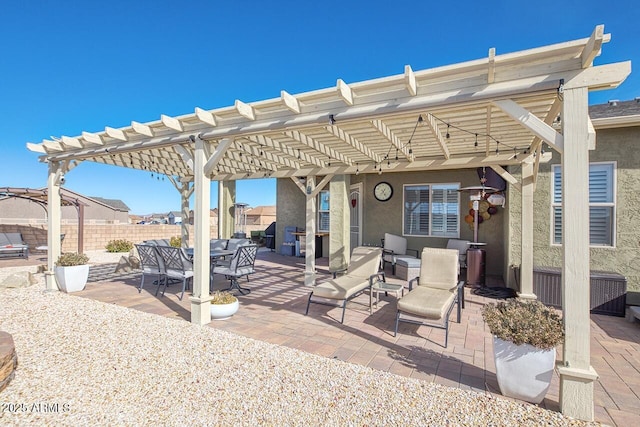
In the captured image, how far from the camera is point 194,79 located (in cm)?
1219

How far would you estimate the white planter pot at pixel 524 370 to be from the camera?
8.29 ft

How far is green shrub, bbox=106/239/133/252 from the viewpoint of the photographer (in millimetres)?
13398

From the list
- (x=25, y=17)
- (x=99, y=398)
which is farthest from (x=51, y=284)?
(x=25, y=17)

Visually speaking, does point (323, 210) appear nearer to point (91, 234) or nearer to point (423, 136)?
point (423, 136)

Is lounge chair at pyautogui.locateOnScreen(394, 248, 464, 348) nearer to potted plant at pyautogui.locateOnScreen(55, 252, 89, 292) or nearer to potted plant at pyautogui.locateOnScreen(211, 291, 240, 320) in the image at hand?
potted plant at pyautogui.locateOnScreen(211, 291, 240, 320)

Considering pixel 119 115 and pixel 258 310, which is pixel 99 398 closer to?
pixel 258 310

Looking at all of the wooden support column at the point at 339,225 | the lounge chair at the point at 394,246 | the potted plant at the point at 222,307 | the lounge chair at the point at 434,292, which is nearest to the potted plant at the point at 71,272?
the potted plant at the point at 222,307

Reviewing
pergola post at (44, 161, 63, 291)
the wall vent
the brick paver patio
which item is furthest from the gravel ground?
the wall vent

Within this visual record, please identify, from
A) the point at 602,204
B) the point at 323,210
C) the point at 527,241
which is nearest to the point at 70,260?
the point at 323,210

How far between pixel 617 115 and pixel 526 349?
5.57 meters

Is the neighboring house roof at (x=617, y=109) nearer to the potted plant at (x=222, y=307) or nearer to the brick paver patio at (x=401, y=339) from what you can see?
the brick paver patio at (x=401, y=339)

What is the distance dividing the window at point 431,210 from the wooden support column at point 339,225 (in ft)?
6.10

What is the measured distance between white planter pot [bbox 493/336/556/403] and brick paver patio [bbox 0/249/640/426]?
0.17 meters

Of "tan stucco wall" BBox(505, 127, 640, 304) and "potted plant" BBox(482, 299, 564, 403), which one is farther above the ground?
"tan stucco wall" BBox(505, 127, 640, 304)
